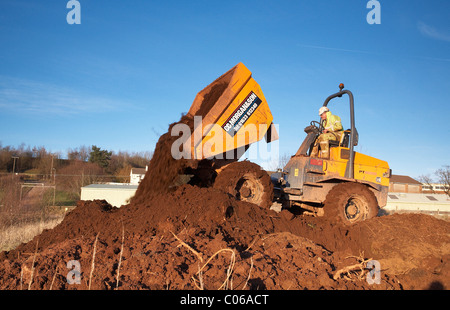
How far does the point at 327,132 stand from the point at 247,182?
306cm

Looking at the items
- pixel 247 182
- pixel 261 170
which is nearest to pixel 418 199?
pixel 261 170

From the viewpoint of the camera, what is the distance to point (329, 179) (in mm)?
8562

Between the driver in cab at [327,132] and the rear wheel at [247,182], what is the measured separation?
2257 millimetres

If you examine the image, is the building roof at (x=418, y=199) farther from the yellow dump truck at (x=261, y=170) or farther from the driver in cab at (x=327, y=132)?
the driver in cab at (x=327, y=132)

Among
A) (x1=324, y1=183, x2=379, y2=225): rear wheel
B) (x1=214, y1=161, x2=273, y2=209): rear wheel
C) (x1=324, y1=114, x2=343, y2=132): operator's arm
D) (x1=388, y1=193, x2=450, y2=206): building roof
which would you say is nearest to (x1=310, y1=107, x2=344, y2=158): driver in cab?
(x1=324, y1=114, x2=343, y2=132): operator's arm

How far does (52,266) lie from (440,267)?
5.50 m

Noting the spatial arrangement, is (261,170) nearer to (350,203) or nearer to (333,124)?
(350,203)

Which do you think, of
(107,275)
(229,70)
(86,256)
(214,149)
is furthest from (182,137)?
(107,275)

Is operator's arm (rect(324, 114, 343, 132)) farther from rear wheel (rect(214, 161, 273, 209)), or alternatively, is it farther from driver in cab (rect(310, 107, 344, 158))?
rear wheel (rect(214, 161, 273, 209))

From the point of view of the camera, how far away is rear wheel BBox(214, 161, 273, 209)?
7.38m

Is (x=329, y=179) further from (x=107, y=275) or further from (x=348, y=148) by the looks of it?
(x=107, y=275)

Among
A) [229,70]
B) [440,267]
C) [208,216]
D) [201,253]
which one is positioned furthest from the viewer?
[229,70]

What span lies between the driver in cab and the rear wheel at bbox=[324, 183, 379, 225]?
107 cm

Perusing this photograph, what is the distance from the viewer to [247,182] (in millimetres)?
7738
